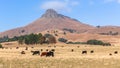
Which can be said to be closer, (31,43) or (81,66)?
(81,66)

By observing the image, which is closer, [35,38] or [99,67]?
[99,67]

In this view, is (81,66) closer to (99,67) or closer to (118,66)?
(99,67)

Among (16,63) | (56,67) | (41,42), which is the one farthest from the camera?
(41,42)

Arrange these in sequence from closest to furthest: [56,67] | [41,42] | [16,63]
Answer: [56,67]
[16,63]
[41,42]

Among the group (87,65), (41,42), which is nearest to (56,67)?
(87,65)

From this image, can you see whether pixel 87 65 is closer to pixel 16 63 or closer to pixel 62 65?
pixel 62 65

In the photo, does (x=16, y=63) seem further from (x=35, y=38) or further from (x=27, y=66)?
(x=35, y=38)

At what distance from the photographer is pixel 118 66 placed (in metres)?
35.1

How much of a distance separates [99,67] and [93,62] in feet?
13.3

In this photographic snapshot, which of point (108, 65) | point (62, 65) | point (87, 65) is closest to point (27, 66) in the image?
point (62, 65)

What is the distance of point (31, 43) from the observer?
6073 inches

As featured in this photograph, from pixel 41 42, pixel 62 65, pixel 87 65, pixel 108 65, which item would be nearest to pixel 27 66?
pixel 62 65

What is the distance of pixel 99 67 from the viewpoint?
3466cm

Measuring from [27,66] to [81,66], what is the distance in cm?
618
